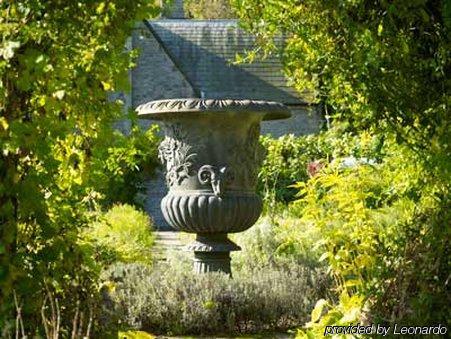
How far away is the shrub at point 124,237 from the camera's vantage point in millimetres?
8367

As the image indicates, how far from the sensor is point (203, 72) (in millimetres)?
21953

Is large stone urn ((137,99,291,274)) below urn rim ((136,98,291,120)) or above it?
below

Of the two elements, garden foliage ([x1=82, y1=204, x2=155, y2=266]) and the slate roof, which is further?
the slate roof

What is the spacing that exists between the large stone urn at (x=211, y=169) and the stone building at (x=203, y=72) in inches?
471

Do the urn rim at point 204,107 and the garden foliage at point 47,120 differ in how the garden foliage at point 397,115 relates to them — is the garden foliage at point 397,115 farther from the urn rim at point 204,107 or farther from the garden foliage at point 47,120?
the urn rim at point 204,107

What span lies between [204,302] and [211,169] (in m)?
1.32

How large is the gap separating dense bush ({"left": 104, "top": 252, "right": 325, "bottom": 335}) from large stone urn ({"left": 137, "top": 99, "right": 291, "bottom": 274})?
0.53 meters

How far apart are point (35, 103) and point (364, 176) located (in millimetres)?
2393

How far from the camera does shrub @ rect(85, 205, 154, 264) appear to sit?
27.5 feet

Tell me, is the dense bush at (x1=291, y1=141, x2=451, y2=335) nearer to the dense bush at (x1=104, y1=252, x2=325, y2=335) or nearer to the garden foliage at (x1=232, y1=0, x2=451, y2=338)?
the garden foliage at (x1=232, y1=0, x2=451, y2=338)

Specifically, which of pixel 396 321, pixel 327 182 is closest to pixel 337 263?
pixel 327 182

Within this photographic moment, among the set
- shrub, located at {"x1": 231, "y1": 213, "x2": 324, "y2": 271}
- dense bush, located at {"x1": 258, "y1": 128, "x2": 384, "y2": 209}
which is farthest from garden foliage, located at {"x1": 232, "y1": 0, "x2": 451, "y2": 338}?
dense bush, located at {"x1": 258, "y1": 128, "x2": 384, "y2": 209}

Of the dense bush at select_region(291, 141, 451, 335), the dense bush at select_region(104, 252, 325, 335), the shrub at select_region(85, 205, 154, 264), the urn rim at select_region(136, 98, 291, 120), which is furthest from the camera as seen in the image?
the shrub at select_region(85, 205, 154, 264)

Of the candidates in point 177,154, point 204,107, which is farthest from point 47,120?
point 177,154
